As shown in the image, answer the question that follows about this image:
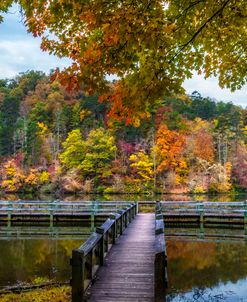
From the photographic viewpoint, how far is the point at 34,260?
11.8 metres

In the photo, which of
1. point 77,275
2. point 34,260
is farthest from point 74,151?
point 77,275

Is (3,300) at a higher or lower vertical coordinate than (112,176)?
lower

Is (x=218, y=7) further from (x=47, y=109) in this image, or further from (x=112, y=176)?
(x=47, y=109)

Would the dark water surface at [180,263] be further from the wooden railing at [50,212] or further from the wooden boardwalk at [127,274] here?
the wooden railing at [50,212]

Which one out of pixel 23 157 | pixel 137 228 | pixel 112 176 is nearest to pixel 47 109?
pixel 23 157

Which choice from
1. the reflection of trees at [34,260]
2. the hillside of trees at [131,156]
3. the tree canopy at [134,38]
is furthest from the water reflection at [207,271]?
the hillside of trees at [131,156]

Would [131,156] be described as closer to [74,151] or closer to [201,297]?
[74,151]

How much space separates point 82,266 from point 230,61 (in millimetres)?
5538

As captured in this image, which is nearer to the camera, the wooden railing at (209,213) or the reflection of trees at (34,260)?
the reflection of trees at (34,260)

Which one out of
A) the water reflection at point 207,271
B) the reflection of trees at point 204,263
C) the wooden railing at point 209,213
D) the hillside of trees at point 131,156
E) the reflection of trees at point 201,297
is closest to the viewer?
the reflection of trees at point 201,297

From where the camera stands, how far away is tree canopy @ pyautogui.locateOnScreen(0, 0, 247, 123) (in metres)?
5.00

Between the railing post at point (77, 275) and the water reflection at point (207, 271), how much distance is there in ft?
13.1

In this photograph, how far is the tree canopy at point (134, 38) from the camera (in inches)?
197

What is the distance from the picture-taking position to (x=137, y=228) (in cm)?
1259
